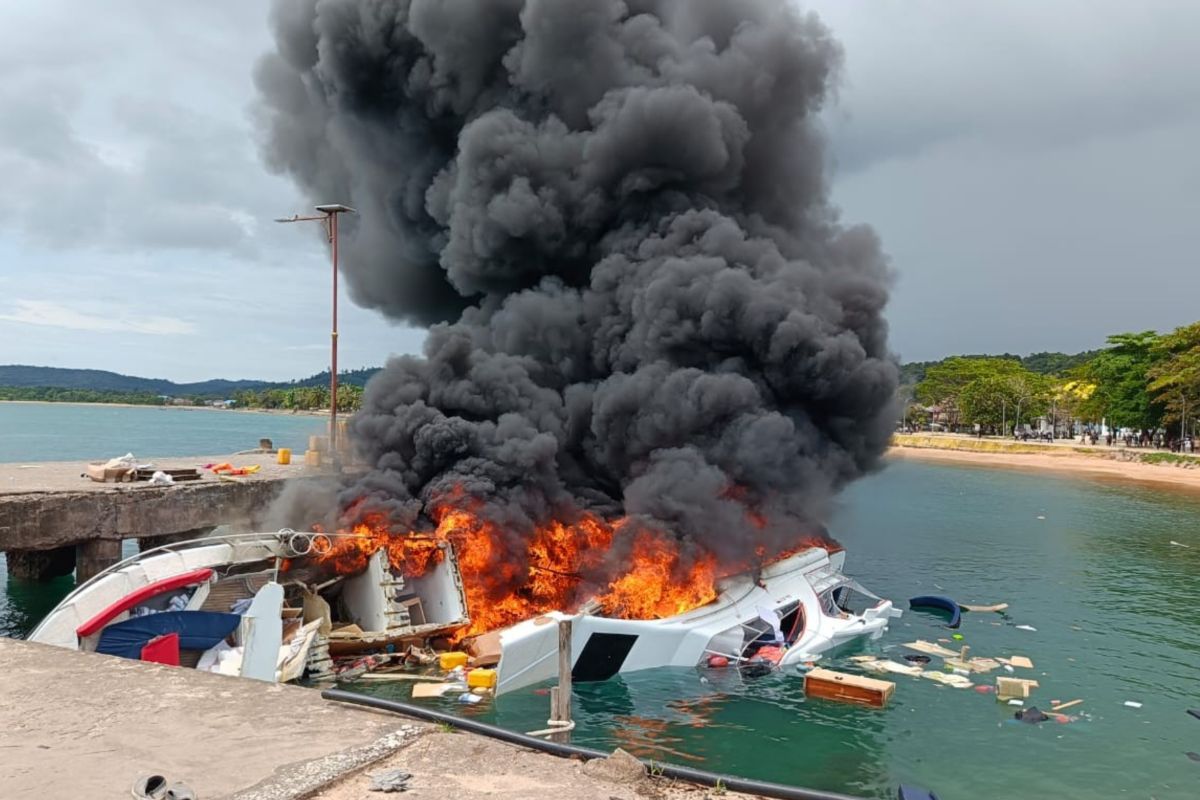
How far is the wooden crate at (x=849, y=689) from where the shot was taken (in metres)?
15.4

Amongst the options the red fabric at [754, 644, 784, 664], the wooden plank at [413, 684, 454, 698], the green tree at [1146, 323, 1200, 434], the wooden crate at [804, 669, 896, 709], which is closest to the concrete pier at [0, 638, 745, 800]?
the wooden plank at [413, 684, 454, 698]

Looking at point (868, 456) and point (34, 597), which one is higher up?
point (868, 456)

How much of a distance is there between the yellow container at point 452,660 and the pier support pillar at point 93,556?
10280 millimetres

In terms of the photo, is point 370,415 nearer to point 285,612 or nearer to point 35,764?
point 285,612

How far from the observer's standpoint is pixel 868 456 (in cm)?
2308

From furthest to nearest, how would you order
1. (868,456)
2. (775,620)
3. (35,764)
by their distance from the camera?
(868,456)
(775,620)
(35,764)

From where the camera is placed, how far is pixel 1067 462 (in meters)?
78.3

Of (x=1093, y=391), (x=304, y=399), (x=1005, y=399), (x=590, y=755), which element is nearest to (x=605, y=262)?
(x=590, y=755)

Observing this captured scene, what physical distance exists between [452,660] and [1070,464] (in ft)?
250

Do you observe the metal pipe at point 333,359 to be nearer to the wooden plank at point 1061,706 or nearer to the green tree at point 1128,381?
the wooden plank at point 1061,706

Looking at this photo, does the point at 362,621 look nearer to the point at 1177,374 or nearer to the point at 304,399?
the point at 1177,374

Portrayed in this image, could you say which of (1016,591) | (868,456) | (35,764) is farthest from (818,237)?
(35,764)

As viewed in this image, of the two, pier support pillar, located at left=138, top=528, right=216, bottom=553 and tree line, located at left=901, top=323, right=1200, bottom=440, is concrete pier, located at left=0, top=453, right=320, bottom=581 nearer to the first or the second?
pier support pillar, located at left=138, top=528, right=216, bottom=553

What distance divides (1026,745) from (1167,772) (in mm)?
1996
